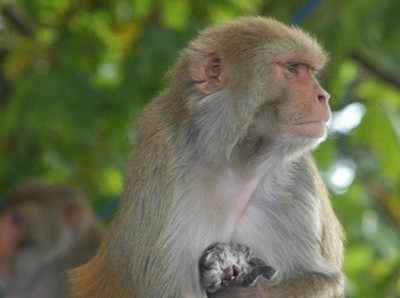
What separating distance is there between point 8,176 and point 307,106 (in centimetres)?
474

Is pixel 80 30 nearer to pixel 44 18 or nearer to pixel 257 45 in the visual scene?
pixel 44 18

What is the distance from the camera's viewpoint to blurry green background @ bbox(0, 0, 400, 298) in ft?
24.6

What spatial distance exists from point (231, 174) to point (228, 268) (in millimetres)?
474

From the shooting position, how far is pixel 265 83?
543 cm

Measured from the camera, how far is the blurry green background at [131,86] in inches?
295

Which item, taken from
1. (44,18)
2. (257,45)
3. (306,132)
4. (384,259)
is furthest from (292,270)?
(384,259)

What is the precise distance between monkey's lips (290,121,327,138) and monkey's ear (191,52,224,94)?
0.42 meters

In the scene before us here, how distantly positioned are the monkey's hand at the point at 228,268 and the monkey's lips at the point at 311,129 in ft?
2.13

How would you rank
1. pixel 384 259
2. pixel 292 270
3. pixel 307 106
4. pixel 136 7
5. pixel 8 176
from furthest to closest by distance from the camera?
pixel 384 259, pixel 8 176, pixel 136 7, pixel 292 270, pixel 307 106

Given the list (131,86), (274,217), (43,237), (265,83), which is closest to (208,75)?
(265,83)

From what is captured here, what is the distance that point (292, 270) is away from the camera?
572 cm

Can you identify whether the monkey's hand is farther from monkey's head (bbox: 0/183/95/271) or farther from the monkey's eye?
monkey's head (bbox: 0/183/95/271)

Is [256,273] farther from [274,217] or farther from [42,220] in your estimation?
[42,220]

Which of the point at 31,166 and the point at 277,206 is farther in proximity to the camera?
the point at 31,166
